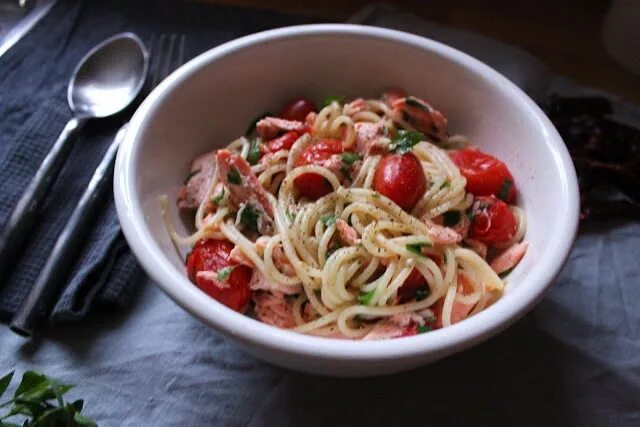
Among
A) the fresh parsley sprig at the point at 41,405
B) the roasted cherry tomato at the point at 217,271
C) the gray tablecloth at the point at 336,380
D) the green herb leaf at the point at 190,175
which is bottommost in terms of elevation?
the gray tablecloth at the point at 336,380

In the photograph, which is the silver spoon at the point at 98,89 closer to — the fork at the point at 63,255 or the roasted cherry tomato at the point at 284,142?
the fork at the point at 63,255

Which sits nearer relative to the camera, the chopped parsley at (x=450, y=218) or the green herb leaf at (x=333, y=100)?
the chopped parsley at (x=450, y=218)

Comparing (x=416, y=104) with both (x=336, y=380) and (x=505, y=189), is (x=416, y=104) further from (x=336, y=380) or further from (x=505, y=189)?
(x=336, y=380)

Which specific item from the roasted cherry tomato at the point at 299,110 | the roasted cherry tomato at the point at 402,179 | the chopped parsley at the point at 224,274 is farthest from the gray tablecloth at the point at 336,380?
the roasted cherry tomato at the point at 299,110

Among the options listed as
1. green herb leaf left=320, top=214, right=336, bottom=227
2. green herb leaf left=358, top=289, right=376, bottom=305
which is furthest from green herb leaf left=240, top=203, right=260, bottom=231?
green herb leaf left=358, top=289, right=376, bottom=305

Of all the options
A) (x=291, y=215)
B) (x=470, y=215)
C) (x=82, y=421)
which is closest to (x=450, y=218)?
(x=470, y=215)

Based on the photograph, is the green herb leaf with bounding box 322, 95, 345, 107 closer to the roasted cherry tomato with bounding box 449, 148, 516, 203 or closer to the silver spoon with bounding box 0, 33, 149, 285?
the roasted cherry tomato with bounding box 449, 148, 516, 203

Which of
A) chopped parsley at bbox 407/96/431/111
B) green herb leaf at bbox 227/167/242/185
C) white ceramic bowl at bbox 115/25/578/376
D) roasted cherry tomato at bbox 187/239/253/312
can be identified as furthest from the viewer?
chopped parsley at bbox 407/96/431/111
